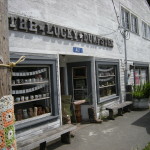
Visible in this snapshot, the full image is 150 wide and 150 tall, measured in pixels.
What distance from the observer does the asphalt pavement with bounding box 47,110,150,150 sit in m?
5.21

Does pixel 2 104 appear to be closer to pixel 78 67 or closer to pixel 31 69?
pixel 31 69

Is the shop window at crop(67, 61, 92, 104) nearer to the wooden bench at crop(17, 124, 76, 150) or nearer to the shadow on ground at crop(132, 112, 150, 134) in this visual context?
the shadow on ground at crop(132, 112, 150, 134)

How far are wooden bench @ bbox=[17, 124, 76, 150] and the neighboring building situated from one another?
1.47ft

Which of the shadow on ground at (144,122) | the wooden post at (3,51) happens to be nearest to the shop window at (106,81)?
the shadow on ground at (144,122)

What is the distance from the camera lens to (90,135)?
20.2 feet

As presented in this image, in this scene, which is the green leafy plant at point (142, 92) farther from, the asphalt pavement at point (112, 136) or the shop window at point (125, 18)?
the shop window at point (125, 18)

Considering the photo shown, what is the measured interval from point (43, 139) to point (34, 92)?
157cm

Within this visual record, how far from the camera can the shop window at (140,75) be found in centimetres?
1244

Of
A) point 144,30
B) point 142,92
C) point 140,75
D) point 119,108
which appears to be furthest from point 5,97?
point 144,30

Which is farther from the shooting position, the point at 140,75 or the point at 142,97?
the point at 140,75

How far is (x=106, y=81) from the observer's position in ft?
30.2

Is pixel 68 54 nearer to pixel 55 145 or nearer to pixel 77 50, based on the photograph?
pixel 77 50

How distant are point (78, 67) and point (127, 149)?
13.5 ft

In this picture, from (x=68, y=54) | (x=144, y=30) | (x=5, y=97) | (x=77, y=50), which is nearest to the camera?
(x=5, y=97)
